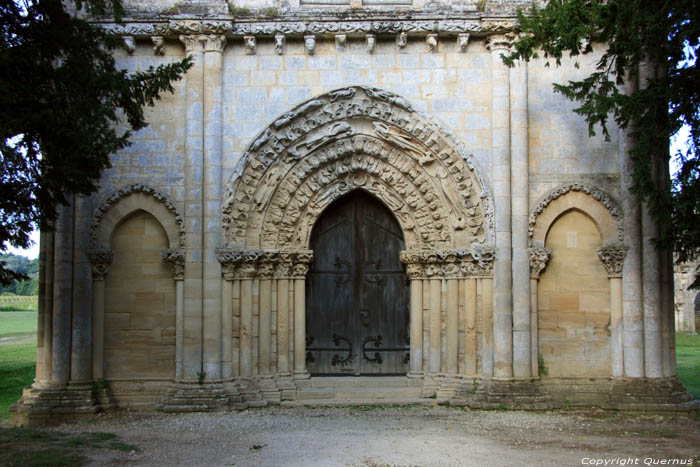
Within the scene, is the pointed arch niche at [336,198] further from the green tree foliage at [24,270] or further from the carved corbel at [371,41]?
the green tree foliage at [24,270]

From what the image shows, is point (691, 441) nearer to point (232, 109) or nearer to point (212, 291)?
point (212, 291)

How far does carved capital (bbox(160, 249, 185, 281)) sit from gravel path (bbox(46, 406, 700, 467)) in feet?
6.92

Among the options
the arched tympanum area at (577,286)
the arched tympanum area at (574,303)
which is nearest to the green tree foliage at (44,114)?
the arched tympanum area at (577,286)

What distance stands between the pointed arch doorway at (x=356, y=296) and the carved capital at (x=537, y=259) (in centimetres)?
211

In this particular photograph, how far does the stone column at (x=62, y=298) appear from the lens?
1070cm

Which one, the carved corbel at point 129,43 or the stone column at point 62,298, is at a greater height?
the carved corbel at point 129,43

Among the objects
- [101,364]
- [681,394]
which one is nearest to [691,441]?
[681,394]

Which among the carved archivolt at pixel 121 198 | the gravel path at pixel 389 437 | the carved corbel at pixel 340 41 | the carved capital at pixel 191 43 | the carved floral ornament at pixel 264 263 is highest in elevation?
the carved corbel at pixel 340 41

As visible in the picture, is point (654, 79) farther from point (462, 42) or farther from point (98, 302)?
point (98, 302)

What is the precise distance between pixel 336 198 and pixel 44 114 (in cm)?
511

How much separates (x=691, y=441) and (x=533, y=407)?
7.37 ft

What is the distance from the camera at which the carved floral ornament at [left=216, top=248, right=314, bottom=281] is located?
1085cm

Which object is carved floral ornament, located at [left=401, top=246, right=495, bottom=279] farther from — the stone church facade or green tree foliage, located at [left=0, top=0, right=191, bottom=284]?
green tree foliage, located at [left=0, top=0, right=191, bottom=284]

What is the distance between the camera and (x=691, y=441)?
8828 millimetres
